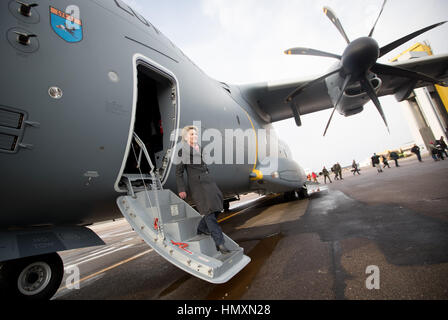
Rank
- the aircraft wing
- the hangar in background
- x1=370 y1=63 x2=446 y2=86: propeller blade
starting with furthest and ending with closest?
1. the hangar in background
2. the aircraft wing
3. x1=370 y1=63 x2=446 y2=86: propeller blade

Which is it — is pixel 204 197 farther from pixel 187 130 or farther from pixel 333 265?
pixel 333 265

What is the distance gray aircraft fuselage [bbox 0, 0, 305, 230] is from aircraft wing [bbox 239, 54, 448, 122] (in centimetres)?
528

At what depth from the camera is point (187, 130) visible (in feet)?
9.56

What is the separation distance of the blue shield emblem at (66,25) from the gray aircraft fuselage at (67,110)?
2 centimetres

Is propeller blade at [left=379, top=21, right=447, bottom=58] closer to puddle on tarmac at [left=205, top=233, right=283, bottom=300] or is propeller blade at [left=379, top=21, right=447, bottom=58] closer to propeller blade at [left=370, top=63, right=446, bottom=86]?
propeller blade at [left=370, top=63, right=446, bottom=86]

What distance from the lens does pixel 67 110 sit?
82.7 inches

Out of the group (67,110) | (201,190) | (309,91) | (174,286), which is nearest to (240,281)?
(174,286)

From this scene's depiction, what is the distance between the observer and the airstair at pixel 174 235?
2127 millimetres

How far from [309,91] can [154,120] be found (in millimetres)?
6923

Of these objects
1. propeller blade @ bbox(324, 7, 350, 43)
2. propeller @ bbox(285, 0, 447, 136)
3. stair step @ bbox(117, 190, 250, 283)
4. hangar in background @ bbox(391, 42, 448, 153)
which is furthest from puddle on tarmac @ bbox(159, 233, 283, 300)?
hangar in background @ bbox(391, 42, 448, 153)

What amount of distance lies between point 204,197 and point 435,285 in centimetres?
226

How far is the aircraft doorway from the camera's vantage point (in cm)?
318

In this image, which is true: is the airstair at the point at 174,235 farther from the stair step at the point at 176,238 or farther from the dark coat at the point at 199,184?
the dark coat at the point at 199,184
